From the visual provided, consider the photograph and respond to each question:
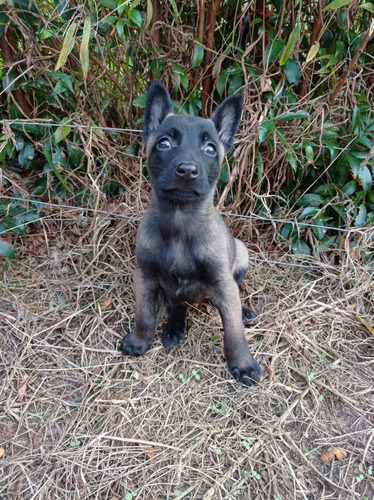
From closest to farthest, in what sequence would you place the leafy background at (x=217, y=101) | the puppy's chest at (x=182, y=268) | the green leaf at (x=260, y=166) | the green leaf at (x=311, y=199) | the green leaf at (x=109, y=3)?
the puppy's chest at (x=182, y=268)
the green leaf at (x=109, y=3)
the leafy background at (x=217, y=101)
the green leaf at (x=260, y=166)
the green leaf at (x=311, y=199)

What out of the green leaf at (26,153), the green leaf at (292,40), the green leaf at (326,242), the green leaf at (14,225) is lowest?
the green leaf at (14,225)

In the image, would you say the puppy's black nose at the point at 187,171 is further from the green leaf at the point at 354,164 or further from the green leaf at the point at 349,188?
the green leaf at the point at 349,188

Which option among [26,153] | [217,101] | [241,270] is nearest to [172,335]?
[241,270]

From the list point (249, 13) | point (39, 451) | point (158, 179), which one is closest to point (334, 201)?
point (249, 13)

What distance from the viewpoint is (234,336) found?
2.66 meters

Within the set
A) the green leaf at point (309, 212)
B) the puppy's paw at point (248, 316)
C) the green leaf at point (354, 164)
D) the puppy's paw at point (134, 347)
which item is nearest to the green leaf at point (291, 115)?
the green leaf at point (354, 164)

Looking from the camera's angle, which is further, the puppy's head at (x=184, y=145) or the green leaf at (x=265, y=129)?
the green leaf at (x=265, y=129)

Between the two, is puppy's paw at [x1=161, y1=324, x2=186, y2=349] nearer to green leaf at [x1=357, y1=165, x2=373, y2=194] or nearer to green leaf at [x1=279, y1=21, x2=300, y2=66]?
green leaf at [x1=357, y1=165, x2=373, y2=194]

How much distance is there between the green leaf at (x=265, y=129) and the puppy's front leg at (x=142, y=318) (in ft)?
4.81

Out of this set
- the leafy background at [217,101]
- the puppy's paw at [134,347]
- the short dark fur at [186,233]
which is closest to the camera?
the short dark fur at [186,233]

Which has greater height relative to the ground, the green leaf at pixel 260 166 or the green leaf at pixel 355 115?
the green leaf at pixel 355 115

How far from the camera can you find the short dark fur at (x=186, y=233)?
2365 mm

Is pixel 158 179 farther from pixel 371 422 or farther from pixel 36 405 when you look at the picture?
pixel 371 422

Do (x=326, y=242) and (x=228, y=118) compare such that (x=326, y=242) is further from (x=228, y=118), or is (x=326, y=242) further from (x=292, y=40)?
(x=292, y=40)
